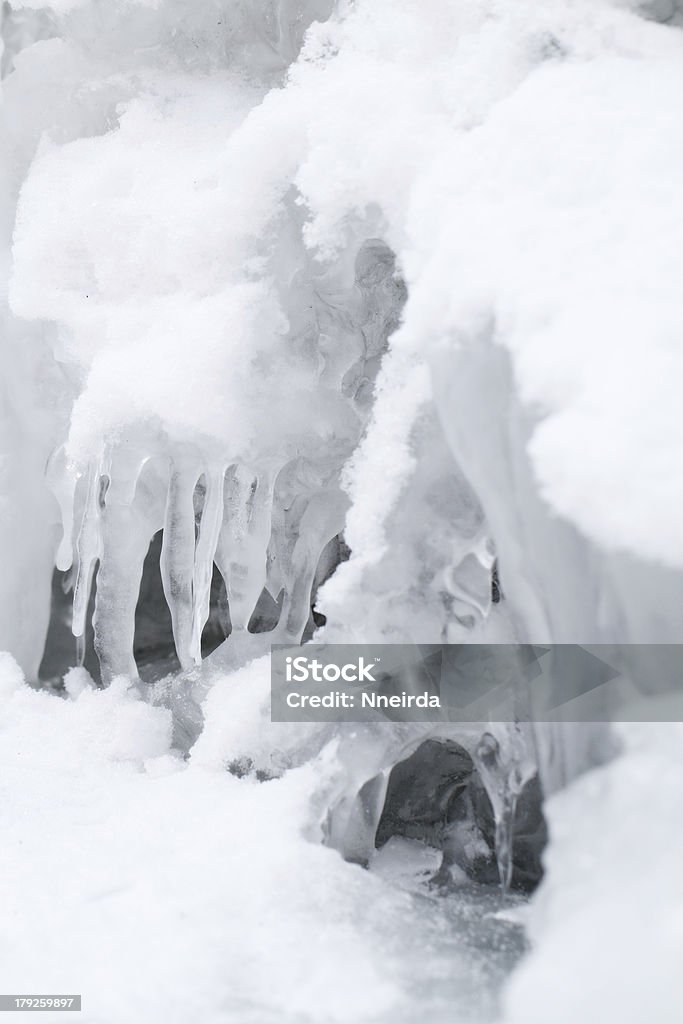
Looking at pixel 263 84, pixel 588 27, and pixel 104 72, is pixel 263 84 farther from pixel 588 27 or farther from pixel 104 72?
pixel 588 27

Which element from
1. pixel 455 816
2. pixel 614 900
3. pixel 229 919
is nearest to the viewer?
pixel 614 900

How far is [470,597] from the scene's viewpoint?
1313 mm

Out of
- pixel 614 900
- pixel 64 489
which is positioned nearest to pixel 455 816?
pixel 614 900

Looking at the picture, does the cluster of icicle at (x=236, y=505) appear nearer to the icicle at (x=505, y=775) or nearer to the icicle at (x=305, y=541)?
the icicle at (x=305, y=541)

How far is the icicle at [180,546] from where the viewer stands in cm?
167

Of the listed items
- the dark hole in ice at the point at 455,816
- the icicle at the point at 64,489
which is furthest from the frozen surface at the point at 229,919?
the icicle at the point at 64,489

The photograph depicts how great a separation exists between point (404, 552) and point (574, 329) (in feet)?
1.33

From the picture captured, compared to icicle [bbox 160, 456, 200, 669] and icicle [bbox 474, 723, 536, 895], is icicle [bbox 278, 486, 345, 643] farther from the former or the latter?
icicle [bbox 474, 723, 536, 895]

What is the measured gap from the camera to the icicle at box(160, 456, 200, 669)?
1672 mm

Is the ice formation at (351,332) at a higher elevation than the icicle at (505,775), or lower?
higher

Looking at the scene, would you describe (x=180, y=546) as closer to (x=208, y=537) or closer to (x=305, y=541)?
(x=208, y=537)

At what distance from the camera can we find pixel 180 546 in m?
1.69

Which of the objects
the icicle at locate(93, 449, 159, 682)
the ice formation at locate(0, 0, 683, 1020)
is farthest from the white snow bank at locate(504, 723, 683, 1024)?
the icicle at locate(93, 449, 159, 682)

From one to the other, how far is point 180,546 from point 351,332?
0.48 metres
